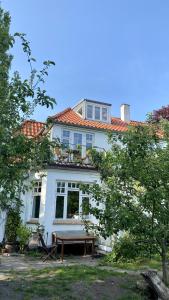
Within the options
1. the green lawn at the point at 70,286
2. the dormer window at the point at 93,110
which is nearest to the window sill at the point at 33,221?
the green lawn at the point at 70,286

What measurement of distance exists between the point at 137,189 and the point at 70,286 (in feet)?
10.2

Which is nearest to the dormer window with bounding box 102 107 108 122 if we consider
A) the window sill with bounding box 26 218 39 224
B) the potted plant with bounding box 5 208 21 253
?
the window sill with bounding box 26 218 39 224

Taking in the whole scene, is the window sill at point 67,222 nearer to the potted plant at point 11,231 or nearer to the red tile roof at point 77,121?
the potted plant at point 11,231

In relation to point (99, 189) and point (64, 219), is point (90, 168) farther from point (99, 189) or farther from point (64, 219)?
point (99, 189)

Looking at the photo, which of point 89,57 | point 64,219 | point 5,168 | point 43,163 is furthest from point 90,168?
point 5,168

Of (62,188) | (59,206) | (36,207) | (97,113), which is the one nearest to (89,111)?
(97,113)

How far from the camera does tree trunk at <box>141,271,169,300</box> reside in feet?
24.5

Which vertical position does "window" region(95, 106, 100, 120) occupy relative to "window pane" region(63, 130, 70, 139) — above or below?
above

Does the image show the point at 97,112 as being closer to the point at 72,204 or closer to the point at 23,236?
the point at 72,204

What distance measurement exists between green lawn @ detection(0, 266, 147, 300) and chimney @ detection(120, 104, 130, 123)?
18.6 meters

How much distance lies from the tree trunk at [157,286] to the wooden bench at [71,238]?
6792mm

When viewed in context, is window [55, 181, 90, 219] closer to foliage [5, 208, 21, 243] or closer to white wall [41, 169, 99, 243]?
white wall [41, 169, 99, 243]

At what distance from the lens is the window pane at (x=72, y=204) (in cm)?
1812

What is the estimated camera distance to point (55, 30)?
10352 millimetres
